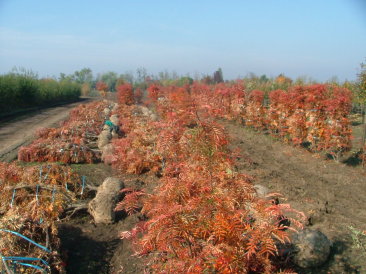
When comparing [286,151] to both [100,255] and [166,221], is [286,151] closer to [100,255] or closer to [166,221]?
[100,255]

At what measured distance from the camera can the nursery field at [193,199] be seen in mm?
2166

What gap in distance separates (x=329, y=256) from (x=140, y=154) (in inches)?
178

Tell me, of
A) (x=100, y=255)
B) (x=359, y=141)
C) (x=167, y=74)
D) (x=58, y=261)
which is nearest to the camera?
(x=58, y=261)

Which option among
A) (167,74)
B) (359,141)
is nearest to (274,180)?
(359,141)

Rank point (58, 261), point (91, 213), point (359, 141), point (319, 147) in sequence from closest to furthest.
→ point (58, 261), point (91, 213), point (319, 147), point (359, 141)

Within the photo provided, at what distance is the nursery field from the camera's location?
2.17m

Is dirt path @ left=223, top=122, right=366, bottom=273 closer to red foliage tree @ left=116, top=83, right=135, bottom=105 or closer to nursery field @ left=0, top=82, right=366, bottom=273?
nursery field @ left=0, top=82, right=366, bottom=273

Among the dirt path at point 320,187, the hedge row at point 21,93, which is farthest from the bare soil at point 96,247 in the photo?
the hedge row at point 21,93

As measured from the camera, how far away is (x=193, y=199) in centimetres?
231

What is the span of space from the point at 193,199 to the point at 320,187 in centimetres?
443

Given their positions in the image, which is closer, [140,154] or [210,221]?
[210,221]

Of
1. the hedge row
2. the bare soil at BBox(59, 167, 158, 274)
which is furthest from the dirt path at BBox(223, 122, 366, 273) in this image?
the hedge row

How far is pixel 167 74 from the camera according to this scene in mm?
71750

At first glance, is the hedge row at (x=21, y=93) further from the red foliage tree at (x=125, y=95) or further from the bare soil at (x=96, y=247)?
the bare soil at (x=96, y=247)
